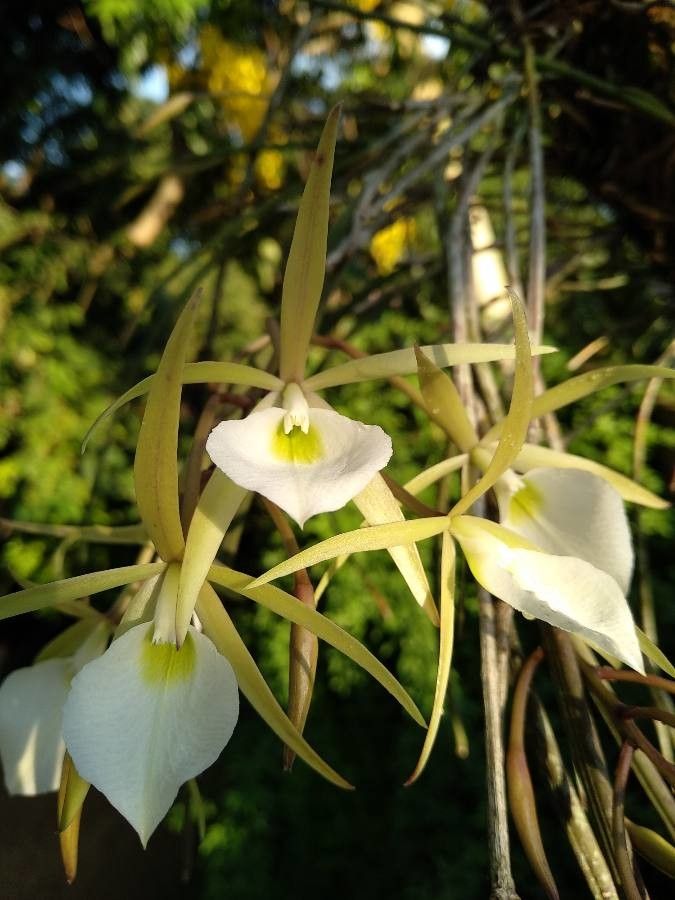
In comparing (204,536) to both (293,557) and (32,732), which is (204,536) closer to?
(293,557)

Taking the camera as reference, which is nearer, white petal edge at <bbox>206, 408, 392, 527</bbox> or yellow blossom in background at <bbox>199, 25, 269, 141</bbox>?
white petal edge at <bbox>206, 408, 392, 527</bbox>

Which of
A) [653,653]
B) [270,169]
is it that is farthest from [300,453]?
[270,169]

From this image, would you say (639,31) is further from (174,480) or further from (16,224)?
(16,224)

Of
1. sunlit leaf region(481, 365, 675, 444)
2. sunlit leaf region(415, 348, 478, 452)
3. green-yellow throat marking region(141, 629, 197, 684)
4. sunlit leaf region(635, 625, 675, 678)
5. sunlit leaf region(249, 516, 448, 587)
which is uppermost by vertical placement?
sunlit leaf region(481, 365, 675, 444)

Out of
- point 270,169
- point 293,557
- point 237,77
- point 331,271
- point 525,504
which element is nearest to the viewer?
point 293,557

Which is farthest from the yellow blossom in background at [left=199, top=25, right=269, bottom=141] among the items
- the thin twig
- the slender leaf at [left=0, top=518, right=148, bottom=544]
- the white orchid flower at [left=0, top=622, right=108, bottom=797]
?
the thin twig

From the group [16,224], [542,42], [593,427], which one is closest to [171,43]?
[16,224]

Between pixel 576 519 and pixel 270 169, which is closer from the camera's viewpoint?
pixel 576 519

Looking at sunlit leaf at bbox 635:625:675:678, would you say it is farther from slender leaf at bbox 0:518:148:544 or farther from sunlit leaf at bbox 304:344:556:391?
slender leaf at bbox 0:518:148:544
